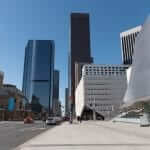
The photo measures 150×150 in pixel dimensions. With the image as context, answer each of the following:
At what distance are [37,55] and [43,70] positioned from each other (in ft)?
56.9

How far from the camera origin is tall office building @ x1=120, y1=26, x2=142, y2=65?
183 m

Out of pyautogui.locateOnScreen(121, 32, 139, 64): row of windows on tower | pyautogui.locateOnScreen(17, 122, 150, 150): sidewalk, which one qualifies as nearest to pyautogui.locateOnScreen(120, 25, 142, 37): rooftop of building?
pyautogui.locateOnScreen(121, 32, 139, 64): row of windows on tower

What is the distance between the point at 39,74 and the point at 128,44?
9533cm

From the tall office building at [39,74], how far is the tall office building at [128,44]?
7705 cm

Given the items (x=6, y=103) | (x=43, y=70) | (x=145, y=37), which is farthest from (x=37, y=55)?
(x=145, y=37)

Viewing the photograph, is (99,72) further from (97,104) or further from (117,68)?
(97,104)

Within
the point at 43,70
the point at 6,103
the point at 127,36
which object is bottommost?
the point at 6,103

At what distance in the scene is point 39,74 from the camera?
18962cm

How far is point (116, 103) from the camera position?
120 m

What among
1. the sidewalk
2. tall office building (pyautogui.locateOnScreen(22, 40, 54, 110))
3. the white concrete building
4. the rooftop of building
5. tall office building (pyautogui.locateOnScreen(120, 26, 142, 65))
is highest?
the rooftop of building

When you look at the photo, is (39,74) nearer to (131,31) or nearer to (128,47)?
(128,47)

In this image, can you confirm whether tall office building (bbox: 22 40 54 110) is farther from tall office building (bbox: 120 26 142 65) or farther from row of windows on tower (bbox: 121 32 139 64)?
row of windows on tower (bbox: 121 32 139 64)

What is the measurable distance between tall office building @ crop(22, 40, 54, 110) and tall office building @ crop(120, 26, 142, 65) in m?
77.0

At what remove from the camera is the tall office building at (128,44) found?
183 meters
